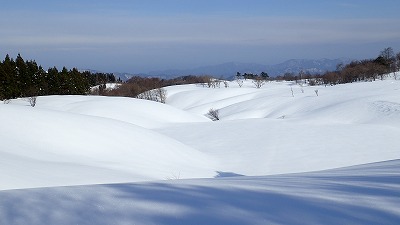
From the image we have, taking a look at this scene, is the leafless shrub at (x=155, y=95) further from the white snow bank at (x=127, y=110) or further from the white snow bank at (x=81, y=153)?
the white snow bank at (x=81, y=153)

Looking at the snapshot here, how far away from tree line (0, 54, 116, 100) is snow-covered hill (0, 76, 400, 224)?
806cm

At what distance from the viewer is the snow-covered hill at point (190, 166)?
303 cm

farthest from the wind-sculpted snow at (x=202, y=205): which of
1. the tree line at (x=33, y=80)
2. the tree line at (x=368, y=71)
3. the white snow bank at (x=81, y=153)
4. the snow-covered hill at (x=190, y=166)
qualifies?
the tree line at (x=368, y=71)

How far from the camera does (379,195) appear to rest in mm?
3398

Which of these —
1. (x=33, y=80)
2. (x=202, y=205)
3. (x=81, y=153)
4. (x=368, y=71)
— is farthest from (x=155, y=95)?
(x=202, y=205)

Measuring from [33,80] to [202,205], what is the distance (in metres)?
54.2

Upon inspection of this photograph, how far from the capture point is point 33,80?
52.3 meters

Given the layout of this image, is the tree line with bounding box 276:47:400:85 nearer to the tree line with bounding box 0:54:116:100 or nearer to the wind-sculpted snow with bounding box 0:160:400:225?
the tree line with bounding box 0:54:116:100

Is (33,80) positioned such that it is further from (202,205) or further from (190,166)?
(202,205)

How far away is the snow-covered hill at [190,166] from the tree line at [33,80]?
317 inches

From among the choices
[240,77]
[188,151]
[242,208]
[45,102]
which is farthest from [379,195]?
[240,77]

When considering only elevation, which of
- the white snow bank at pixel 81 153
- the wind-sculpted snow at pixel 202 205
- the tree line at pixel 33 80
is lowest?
the white snow bank at pixel 81 153

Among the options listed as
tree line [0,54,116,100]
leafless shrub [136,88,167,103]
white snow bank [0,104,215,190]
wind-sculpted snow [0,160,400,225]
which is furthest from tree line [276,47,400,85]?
wind-sculpted snow [0,160,400,225]

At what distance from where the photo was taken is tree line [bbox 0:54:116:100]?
4672cm
